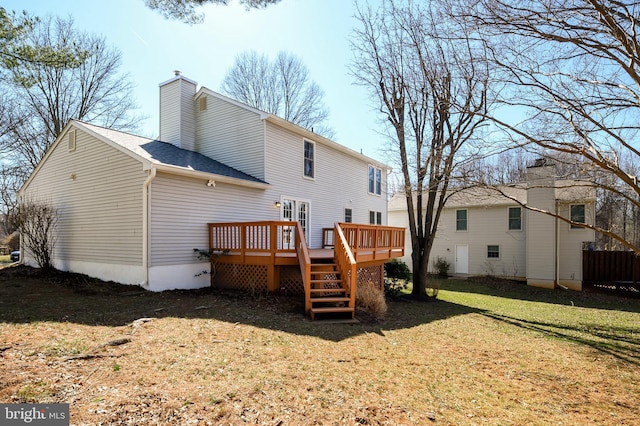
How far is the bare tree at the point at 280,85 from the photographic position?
27.8 m

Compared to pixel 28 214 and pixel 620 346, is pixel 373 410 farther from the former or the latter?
pixel 28 214

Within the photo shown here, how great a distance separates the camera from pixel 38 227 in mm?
11375

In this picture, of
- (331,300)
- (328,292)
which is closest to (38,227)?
(328,292)

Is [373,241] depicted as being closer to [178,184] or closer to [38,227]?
[178,184]

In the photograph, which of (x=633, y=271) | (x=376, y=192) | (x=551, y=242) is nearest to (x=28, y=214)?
(x=376, y=192)

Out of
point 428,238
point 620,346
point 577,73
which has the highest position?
point 577,73

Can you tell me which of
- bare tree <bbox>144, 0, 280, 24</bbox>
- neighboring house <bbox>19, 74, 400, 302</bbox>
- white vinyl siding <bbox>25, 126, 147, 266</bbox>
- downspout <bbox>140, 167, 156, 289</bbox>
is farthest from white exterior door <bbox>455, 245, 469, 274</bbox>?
bare tree <bbox>144, 0, 280, 24</bbox>

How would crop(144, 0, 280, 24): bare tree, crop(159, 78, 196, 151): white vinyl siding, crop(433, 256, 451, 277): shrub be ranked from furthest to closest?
crop(433, 256, 451, 277): shrub, crop(159, 78, 196, 151): white vinyl siding, crop(144, 0, 280, 24): bare tree

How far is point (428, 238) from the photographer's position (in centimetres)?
1307

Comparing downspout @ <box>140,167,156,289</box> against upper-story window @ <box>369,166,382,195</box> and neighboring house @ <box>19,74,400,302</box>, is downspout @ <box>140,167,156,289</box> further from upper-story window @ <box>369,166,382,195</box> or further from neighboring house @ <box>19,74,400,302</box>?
upper-story window @ <box>369,166,382,195</box>

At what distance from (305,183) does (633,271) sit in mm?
15569

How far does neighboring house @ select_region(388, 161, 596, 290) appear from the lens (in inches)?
663

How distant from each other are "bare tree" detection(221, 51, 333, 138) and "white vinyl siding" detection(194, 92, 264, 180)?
1523 centimetres

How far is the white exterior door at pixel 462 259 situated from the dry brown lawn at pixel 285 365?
11.6 meters
